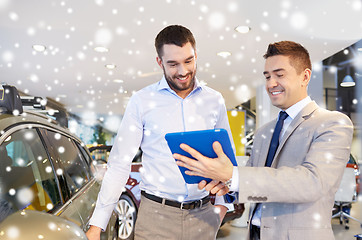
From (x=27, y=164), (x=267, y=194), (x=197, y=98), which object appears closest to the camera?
(x=267, y=194)

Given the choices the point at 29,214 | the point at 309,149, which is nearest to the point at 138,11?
the point at 309,149

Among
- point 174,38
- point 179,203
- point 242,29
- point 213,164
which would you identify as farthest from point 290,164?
point 242,29

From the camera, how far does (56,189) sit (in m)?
1.80

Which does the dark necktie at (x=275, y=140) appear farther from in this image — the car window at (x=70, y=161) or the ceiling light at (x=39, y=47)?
the ceiling light at (x=39, y=47)

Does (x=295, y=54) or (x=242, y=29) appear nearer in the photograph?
(x=295, y=54)

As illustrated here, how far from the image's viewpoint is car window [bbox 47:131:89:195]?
79.4 inches

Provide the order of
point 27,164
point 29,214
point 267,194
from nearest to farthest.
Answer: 1. point 29,214
2. point 267,194
3. point 27,164

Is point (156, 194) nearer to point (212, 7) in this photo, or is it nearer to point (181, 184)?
point (181, 184)

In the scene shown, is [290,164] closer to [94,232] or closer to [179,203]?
[179,203]

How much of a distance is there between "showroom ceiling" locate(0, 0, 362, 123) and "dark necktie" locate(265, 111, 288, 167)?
3075mm

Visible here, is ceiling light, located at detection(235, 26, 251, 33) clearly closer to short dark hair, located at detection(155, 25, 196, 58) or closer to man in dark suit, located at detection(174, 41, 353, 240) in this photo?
short dark hair, located at detection(155, 25, 196, 58)

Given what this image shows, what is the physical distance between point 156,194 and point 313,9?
3.62 metres

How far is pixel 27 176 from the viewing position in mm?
1727

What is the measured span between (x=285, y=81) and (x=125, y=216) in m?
4.00
